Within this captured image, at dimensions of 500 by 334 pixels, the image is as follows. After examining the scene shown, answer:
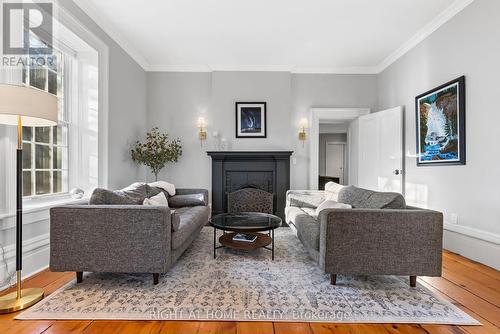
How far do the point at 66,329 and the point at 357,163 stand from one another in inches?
190

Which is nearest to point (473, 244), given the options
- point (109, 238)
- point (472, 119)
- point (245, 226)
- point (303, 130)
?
point (472, 119)

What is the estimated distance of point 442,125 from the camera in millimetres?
3111

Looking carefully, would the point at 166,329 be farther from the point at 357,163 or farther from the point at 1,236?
the point at 357,163

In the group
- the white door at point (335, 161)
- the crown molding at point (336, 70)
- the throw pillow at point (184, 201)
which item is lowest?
the throw pillow at point (184, 201)

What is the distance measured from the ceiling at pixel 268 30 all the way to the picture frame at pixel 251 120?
69 centimetres

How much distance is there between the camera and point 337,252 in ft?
6.53

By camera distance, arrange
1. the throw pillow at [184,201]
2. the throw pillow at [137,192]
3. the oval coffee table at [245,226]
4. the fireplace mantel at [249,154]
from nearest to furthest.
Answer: the oval coffee table at [245,226], the throw pillow at [137,192], the throw pillow at [184,201], the fireplace mantel at [249,154]

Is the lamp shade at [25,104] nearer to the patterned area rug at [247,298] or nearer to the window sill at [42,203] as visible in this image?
the window sill at [42,203]

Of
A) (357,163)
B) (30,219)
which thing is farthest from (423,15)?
(30,219)

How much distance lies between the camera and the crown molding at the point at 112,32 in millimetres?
2892

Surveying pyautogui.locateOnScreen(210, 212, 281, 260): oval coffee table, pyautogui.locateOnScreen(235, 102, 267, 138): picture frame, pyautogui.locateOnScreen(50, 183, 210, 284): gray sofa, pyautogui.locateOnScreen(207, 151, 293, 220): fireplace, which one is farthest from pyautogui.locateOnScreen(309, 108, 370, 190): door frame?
pyautogui.locateOnScreen(50, 183, 210, 284): gray sofa

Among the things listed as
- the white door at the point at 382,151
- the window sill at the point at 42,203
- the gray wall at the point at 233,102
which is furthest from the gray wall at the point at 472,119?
the window sill at the point at 42,203

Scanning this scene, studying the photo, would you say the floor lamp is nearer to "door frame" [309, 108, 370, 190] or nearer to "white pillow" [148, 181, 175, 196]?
"white pillow" [148, 181, 175, 196]

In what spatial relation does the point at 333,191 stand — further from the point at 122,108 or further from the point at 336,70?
the point at 122,108
